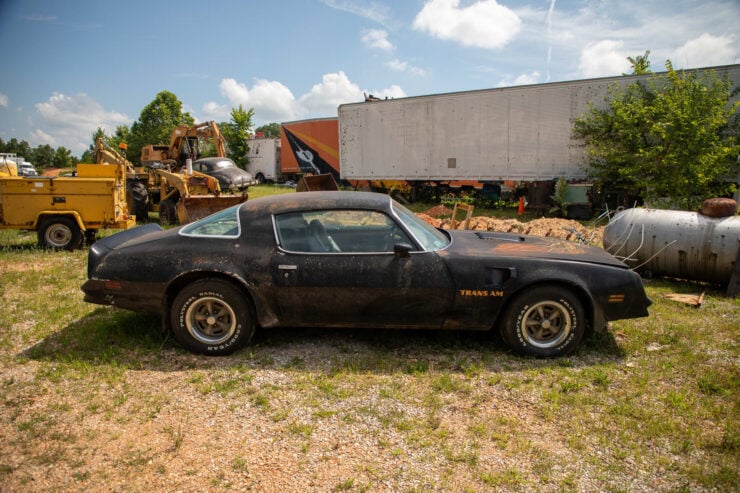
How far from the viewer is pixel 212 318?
4027mm

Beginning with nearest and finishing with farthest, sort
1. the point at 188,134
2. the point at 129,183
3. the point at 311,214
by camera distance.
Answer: the point at 311,214, the point at 129,183, the point at 188,134

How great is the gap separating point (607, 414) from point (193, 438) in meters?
2.86

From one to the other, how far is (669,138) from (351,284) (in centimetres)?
1060

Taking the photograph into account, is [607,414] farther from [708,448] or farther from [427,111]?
[427,111]

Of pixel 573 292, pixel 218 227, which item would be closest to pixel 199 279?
pixel 218 227

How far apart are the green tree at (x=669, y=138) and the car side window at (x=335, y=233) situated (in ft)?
30.7

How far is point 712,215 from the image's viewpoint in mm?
5980

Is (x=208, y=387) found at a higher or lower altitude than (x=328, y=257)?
lower

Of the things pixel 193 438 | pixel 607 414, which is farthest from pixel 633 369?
pixel 193 438

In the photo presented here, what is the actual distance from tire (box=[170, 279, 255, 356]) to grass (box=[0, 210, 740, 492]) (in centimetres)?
16

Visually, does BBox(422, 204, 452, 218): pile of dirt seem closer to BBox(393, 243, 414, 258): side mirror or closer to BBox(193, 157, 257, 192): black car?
BBox(193, 157, 257, 192): black car

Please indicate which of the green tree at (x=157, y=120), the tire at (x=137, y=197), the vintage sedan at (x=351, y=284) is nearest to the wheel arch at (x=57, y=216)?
the tire at (x=137, y=197)

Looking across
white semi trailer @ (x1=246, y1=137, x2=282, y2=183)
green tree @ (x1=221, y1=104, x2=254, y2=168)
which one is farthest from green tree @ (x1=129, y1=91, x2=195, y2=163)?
white semi trailer @ (x1=246, y1=137, x2=282, y2=183)

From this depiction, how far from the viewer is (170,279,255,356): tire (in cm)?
395
